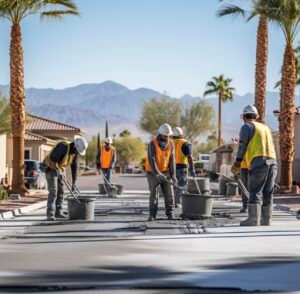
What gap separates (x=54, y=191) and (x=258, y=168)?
15.1 feet

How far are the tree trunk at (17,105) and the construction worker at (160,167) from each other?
13.5 metres

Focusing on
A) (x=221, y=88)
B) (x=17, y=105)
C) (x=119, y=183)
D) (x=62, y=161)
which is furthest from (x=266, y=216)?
(x=221, y=88)

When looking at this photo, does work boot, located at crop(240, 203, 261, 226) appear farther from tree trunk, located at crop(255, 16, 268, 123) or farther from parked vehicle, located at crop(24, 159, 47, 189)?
parked vehicle, located at crop(24, 159, 47, 189)

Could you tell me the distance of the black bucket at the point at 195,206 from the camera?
17.3m

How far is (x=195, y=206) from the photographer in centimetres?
1739

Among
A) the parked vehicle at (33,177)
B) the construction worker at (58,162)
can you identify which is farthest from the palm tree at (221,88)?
the construction worker at (58,162)

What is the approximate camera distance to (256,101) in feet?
119

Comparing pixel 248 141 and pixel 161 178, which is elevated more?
pixel 248 141

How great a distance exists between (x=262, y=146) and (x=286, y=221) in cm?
260

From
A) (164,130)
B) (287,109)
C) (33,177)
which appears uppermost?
(287,109)

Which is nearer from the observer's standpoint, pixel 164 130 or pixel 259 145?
pixel 259 145

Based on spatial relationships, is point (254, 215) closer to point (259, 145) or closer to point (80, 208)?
point (259, 145)

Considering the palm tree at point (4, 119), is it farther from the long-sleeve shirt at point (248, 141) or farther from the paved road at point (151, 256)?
the long-sleeve shirt at point (248, 141)

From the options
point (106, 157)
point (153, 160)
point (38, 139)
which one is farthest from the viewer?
point (38, 139)
